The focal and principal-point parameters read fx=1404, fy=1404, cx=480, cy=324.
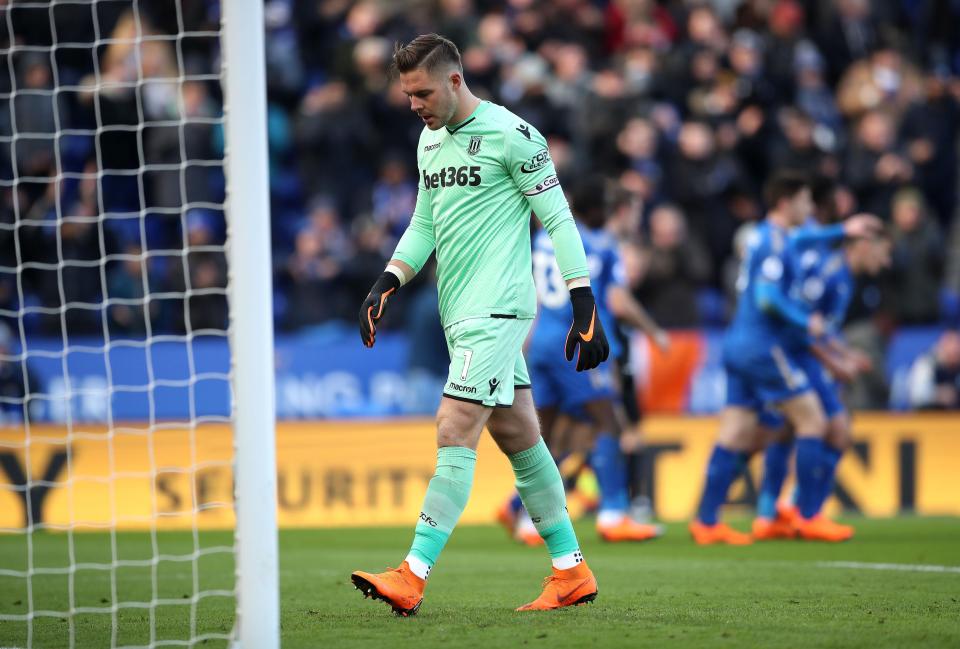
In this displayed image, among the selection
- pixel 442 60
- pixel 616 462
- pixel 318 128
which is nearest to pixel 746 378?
pixel 616 462

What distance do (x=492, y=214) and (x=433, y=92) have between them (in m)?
0.54

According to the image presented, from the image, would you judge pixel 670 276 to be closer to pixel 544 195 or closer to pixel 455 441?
pixel 544 195

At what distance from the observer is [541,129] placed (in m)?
15.4

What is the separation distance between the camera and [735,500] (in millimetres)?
13211

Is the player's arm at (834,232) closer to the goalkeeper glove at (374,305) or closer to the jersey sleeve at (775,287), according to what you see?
the jersey sleeve at (775,287)

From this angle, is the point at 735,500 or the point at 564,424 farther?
the point at 735,500

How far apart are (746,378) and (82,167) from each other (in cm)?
849

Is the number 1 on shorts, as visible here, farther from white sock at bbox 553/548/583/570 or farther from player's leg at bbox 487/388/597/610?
white sock at bbox 553/548/583/570

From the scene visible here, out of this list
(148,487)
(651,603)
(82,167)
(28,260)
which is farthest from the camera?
(82,167)

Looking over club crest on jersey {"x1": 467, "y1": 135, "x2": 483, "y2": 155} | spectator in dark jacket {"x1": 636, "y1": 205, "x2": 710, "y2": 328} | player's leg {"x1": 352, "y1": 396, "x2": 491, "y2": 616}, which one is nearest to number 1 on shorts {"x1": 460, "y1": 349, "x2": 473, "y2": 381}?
player's leg {"x1": 352, "y1": 396, "x2": 491, "y2": 616}

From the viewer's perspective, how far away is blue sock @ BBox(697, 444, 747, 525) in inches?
390

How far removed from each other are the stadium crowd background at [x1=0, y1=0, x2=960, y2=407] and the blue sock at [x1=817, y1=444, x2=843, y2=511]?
12.0 feet

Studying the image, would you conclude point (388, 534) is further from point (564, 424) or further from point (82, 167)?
point (82, 167)

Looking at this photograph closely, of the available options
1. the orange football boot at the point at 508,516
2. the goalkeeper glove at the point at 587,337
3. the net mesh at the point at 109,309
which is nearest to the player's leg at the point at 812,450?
the orange football boot at the point at 508,516
